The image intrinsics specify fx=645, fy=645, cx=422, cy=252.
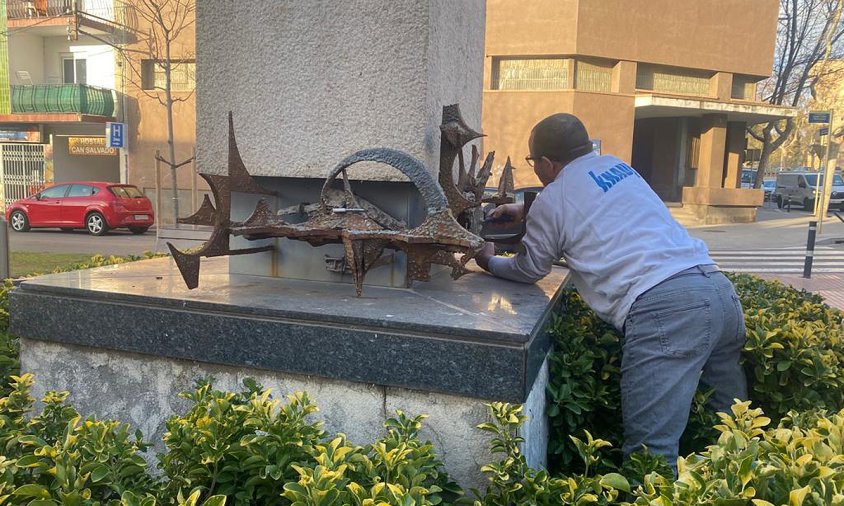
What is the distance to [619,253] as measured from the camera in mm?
2594

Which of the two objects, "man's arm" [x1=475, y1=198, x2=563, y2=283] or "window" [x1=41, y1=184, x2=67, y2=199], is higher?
"man's arm" [x1=475, y1=198, x2=563, y2=283]

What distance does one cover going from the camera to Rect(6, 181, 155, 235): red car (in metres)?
18.7

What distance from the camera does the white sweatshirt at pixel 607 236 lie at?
2.56 metres

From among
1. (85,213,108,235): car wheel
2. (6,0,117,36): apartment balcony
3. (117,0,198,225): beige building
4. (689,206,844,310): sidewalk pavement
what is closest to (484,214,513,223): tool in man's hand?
(689,206,844,310): sidewalk pavement

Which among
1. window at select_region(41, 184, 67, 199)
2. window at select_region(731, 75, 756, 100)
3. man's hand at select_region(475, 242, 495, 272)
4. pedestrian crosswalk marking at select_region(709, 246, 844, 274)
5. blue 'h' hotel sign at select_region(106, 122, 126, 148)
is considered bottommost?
pedestrian crosswalk marking at select_region(709, 246, 844, 274)

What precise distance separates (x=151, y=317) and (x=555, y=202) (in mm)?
1697

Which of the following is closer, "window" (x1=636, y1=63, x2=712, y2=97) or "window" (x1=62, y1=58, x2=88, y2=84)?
"window" (x1=636, y1=63, x2=712, y2=97)

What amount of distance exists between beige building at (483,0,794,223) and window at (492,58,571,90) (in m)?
0.03

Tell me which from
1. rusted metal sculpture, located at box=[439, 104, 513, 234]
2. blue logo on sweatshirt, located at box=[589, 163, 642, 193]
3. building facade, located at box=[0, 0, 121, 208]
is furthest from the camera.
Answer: building facade, located at box=[0, 0, 121, 208]

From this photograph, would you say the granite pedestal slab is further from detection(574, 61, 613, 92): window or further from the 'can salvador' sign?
the 'can salvador' sign

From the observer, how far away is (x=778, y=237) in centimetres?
2073

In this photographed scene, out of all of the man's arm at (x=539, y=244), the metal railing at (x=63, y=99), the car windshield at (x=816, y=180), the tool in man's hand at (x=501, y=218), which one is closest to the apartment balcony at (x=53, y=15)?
the metal railing at (x=63, y=99)

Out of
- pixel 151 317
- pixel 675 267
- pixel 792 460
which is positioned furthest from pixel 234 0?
pixel 792 460

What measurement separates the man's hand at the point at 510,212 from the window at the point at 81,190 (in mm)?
18398
